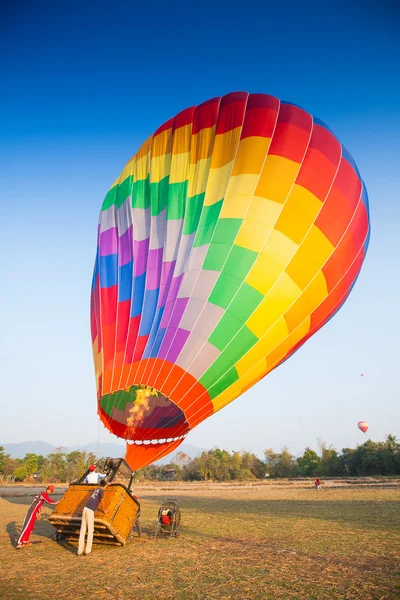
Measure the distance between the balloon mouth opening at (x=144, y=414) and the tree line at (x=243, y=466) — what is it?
4147 cm

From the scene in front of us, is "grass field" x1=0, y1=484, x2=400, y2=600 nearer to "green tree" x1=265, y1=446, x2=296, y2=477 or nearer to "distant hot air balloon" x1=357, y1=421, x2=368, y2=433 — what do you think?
"distant hot air balloon" x1=357, y1=421, x2=368, y2=433

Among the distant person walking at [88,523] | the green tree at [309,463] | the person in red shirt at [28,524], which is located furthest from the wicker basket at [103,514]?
the green tree at [309,463]

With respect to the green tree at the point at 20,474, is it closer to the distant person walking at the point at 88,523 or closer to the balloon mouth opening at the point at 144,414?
the balloon mouth opening at the point at 144,414

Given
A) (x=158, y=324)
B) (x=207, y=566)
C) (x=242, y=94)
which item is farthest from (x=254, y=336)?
(x=242, y=94)

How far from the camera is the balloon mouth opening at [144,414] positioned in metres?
8.01

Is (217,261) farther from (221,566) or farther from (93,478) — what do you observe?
(221,566)

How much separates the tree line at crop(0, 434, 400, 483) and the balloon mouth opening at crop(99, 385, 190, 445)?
41.5 meters

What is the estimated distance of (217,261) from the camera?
329 inches

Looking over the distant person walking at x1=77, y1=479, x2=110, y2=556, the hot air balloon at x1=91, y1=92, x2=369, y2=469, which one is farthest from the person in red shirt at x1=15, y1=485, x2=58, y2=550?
the hot air balloon at x1=91, y1=92, x2=369, y2=469

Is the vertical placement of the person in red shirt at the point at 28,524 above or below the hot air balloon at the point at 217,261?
below

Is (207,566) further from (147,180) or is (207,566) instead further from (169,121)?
(169,121)

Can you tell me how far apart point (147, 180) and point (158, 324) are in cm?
468

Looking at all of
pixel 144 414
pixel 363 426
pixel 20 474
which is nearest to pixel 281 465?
pixel 363 426

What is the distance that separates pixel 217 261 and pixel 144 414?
3669mm
